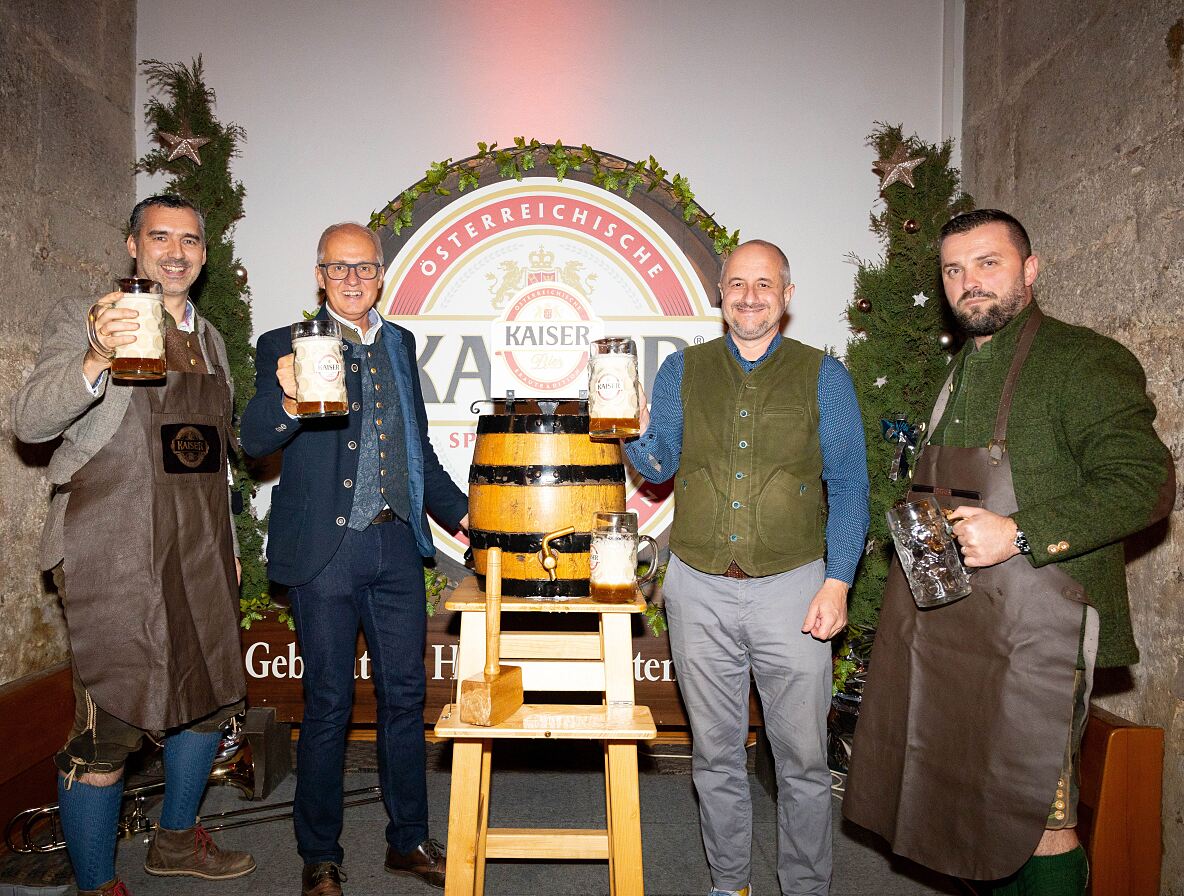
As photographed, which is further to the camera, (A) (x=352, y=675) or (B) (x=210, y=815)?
(B) (x=210, y=815)

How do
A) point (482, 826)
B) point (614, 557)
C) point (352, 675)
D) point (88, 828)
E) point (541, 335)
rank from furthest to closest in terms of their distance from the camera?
point (541, 335), point (352, 675), point (88, 828), point (482, 826), point (614, 557)

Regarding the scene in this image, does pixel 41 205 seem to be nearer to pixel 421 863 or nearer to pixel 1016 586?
pixel 421 863

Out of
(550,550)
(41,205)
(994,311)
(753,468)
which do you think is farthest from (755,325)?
(41,205)

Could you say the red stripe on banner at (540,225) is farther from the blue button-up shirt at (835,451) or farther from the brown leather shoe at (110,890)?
the brown leather shoe at (110,890)

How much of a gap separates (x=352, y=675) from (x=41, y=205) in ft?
7.32

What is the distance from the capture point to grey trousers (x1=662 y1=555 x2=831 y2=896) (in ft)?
7.50

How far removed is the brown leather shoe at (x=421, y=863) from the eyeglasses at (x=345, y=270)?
1797 millimetres

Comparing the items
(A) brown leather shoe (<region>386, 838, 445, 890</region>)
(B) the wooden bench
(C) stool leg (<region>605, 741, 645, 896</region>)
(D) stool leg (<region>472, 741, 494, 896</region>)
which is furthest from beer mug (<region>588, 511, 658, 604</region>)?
(B) the wooden bench

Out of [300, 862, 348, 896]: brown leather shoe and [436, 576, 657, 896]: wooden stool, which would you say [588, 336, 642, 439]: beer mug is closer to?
[436, 576, 657, 896]: wooden stool

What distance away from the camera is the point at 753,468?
2.35 m

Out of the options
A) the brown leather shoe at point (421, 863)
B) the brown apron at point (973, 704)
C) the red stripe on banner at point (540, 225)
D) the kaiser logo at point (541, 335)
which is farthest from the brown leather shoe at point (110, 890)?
the red stripe on banner at point (540, 225)

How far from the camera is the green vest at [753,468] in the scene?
7.57 feet

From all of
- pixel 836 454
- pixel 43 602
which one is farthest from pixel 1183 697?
pixel 43 602

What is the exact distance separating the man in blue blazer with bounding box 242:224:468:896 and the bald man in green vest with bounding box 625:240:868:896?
2.42ft
